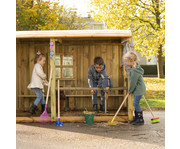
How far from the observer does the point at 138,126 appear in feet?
24.6

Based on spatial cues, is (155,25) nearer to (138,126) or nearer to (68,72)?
(68,72)

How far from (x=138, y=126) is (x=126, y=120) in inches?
26.0

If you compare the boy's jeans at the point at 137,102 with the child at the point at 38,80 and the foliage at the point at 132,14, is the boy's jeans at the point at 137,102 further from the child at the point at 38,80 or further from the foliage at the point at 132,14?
the foliage at the point at 132,14

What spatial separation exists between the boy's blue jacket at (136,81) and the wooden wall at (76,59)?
2315mm

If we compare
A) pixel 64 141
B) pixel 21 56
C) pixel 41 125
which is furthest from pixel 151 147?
pixel 21 56

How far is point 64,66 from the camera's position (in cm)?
989

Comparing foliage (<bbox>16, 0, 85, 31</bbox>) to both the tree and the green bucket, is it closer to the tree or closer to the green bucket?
the tree

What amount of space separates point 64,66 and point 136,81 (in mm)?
3223

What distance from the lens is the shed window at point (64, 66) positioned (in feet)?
32.5

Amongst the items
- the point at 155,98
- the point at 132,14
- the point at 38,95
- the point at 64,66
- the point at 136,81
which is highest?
the point at 132,14

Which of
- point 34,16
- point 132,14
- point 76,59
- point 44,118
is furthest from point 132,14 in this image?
point 44,118

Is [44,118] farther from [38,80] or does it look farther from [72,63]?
[72,63]

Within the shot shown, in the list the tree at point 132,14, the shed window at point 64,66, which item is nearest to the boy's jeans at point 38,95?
the shed window at point 64,66

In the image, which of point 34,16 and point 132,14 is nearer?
point 34,16
